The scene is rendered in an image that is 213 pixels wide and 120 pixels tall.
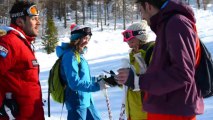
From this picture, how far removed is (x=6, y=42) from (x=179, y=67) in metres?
1.83

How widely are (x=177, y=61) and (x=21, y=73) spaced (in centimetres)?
181

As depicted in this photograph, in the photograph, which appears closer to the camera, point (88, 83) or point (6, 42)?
point (6, 42)

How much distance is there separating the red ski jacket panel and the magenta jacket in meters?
1.46

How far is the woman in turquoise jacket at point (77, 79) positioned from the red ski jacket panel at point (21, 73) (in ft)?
2.63

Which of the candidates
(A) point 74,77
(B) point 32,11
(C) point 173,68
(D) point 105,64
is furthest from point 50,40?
(C) point 173,68

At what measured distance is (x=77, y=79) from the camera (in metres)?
4.75

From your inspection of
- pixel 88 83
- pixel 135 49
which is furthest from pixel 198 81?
pixel 88 83

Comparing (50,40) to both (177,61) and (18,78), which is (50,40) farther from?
(177,61)

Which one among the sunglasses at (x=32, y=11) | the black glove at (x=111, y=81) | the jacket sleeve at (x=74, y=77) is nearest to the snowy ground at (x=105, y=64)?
the black glove at (x=111, y=81)

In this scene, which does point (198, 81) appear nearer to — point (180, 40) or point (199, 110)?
point (199, 110)

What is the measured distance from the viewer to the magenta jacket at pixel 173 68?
8.59ft

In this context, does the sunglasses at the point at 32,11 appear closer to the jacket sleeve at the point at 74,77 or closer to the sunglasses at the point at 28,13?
the sunglasses at the point at 28,13

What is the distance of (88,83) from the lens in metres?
4.82

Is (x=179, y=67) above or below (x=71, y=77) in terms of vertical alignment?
above
